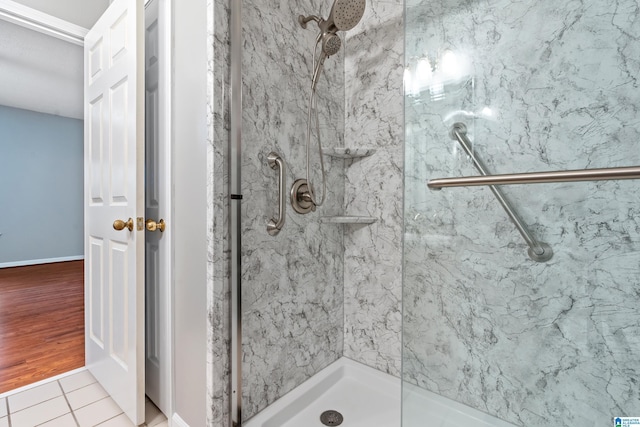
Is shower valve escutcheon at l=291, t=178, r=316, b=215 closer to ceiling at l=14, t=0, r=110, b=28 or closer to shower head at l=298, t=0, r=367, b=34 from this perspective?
shower head at l=298, t=0, r=367, b=34

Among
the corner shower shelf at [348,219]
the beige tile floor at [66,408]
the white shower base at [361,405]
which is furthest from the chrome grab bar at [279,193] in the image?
the beige tile floor at [66,408]

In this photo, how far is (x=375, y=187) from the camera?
162 cm

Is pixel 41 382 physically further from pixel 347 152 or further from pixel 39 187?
pixel 39 187

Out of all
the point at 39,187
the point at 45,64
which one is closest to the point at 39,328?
the point at 45,64

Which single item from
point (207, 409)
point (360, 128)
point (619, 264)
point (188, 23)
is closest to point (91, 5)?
point (188, 23)

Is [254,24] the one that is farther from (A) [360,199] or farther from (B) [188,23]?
(A) [360,199]

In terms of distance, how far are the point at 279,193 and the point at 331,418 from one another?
1.04 metres

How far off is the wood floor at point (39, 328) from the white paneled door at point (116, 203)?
0.33 meters

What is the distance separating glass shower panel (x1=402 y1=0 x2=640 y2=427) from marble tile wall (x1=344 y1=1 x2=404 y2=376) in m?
0.42

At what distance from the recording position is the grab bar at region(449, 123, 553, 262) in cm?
104

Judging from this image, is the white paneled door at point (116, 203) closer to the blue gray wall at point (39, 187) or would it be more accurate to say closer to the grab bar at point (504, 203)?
the grab bar at point (504, 203)

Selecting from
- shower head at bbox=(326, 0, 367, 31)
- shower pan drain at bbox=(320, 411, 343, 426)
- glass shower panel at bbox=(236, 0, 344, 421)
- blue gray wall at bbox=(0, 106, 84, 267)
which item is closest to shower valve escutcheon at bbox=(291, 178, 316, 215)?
glass shower panel at bbox=(236, 0, 344, 421)

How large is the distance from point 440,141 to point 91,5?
2277mm

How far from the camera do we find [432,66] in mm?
1067
